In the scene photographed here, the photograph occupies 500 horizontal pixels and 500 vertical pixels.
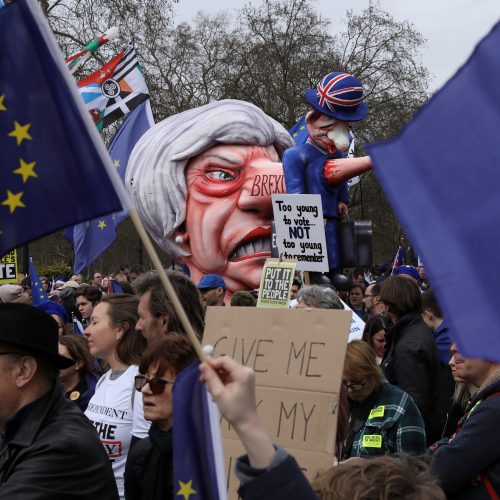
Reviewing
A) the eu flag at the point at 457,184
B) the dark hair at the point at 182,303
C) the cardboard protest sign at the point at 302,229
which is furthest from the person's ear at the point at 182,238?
the eu flag at the point at 457,184

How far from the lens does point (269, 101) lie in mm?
30156

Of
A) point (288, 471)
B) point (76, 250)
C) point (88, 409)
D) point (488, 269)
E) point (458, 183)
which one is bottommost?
point (76, 250)

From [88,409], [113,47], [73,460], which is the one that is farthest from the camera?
[113,47]

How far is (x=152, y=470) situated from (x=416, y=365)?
96.4 inches

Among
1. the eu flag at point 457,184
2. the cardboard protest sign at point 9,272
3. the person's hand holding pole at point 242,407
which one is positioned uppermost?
the eu flag at point 457,184

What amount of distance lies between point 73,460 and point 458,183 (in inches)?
59.9

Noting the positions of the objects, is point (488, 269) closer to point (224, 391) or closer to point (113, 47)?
point (224, 391)

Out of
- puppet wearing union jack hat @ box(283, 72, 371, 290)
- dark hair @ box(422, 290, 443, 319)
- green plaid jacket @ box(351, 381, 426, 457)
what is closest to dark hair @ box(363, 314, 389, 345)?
dark hair @ box(422, 290, 443, 319)

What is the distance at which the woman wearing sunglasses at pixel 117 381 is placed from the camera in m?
4.10

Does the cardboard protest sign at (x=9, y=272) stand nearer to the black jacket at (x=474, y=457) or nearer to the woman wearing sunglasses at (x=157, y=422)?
the woman wearing sunglasses at (x=157, y=422)

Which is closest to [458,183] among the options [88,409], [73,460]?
[73,460]

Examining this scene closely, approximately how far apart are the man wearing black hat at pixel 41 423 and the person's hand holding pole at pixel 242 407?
102 centimetres

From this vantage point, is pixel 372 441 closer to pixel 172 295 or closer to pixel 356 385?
pixel 356 385

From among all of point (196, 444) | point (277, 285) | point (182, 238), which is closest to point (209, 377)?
point (196, 444)
